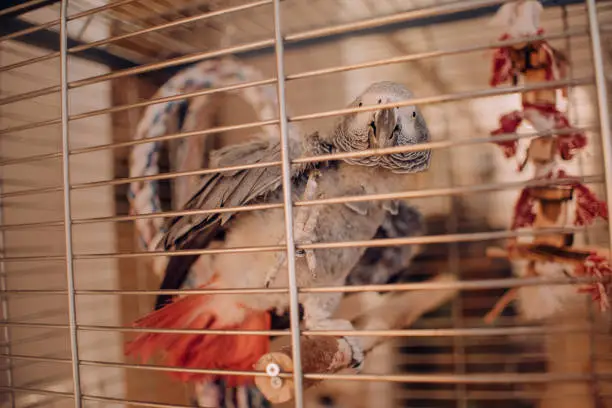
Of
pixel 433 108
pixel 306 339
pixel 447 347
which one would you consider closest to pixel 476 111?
pixel 433 108

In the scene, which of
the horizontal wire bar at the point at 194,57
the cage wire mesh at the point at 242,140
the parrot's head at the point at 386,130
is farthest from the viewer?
the cage wire mesh at the point at 242,140

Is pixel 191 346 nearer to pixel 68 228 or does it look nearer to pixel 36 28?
pixel 68 228

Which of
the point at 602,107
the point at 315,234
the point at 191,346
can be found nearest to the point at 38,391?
the point at 191,346

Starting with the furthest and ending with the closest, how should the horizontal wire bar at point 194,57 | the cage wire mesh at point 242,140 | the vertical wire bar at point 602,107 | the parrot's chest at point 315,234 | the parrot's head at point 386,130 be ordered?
the cage wire mesh at point 242,140
the parrot's chest at point 315,234
the parrot's head at point 386,130
the horizontal wire bar at point 194,57
the vertical wire bar at point 602,107

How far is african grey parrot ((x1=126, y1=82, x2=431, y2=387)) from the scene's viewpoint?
2.02 ft

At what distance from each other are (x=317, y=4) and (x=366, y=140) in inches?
24.4

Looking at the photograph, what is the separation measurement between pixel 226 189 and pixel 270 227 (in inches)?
7.1

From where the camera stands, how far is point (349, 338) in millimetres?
753

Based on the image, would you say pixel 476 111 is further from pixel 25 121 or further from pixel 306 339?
pixel 25 121

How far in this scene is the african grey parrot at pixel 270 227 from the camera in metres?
0.62

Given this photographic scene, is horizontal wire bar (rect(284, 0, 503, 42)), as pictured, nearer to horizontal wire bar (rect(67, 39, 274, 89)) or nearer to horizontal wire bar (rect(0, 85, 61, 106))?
horizontal wire bar (rect(67, 39, 274, 89))

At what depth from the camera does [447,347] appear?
3.88 feet

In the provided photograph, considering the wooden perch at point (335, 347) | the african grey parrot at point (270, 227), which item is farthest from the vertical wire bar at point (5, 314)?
the wooden perch at point (335, 347)

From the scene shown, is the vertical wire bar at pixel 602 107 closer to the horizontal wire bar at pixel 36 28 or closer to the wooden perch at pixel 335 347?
the wooden perch at pixel 335 347
